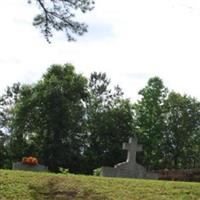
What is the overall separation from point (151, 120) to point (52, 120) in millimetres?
10412

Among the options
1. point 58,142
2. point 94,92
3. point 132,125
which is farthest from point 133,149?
point 94,92

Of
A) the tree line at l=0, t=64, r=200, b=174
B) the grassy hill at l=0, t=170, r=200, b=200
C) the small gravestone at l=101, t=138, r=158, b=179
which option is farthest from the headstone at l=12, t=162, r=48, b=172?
the tree line at l=0, t=64, r=200, b=174

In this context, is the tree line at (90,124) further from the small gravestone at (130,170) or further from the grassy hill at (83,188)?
the grassy hill at (83,188)

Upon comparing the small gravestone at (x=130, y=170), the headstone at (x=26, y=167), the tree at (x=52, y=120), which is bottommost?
the headstone at (x=26, y=167)

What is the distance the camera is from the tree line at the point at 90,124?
45.4 meters

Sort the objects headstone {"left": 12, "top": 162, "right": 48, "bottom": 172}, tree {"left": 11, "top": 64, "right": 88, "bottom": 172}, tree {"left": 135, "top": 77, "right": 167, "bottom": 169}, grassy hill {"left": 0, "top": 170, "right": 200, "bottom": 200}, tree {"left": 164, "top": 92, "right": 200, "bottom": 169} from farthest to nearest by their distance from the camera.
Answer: tree {"left": 164, "top": 92, "right": 200, "bottom": 169}, tree {"left": 135, "top": 77, "right": 167, "bottom": 169}, tree {"left": 11, "top": 64, "right": 88, "bottom": 172}, headstone {"left": 12, "top": 162, "right": 48, "bottom": 172}, grassy hill {"left": 0, "top": 170, "right": 200, "bottom": 200}

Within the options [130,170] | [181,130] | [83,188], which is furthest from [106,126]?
[83,188]

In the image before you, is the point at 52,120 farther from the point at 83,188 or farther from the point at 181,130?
the point at 83,188

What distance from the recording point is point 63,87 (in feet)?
155

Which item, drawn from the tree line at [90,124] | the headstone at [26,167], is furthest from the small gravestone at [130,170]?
the tree line at [90,124]

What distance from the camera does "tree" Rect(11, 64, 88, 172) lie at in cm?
4453

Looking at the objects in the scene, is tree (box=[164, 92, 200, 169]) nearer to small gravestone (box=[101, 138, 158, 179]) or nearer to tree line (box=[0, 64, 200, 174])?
tree line (box=[0, 64, 200, 174])

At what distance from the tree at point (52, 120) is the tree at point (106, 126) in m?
1.18

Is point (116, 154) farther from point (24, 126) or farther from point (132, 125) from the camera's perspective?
point (24, 126)
